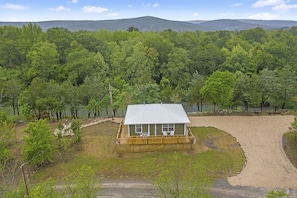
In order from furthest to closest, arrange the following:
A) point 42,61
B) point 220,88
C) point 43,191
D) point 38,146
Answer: point 42,61
point 220,88
point 38,146
point 43,191

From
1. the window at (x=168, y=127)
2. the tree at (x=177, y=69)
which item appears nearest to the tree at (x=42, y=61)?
the tree at (x=177, y=69)

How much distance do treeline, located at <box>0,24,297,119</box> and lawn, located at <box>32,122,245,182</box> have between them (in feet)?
20.1

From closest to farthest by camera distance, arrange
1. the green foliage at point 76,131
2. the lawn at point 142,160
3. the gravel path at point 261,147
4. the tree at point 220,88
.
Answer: the gravel path at point 261,147 → the lawn at point 142,160 → the green foliage at point 76,131 → the tree at point 220,88

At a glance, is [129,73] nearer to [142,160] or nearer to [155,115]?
[155,115]

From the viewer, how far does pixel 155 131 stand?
19375mm

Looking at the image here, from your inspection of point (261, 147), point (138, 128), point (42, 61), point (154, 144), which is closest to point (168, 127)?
point (154, 144)

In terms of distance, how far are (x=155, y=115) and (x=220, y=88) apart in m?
7.48

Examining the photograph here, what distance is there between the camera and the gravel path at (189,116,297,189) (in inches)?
592

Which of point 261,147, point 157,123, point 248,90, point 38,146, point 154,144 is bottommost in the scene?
point 261,147

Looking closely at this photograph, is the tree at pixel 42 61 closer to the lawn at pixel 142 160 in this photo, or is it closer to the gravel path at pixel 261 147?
the lawn at pixel 142 160

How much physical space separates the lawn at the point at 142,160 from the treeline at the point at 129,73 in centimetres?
613

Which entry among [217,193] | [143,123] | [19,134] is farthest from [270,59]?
[19,134]

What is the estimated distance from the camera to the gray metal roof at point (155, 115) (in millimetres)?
19172

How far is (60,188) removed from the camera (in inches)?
573
